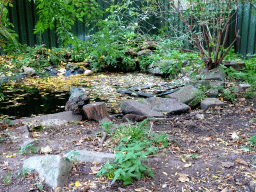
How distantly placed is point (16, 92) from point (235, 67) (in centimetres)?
577

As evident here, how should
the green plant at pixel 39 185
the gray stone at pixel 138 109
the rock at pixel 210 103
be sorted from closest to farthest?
the green plant at pixel 39 185, the gray stone at pixel 138 109, the rock at pixel 210 103

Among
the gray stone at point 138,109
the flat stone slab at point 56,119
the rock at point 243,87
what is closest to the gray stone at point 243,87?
the rock at point 243,87

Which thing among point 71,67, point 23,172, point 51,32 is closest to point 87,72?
point 71,67

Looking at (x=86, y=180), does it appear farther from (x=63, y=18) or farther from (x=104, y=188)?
(x=63, y=18)

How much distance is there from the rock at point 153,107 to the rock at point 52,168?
2343 mm

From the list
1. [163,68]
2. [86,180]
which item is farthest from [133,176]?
[163,68]

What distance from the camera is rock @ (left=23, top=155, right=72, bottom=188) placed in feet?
7.58

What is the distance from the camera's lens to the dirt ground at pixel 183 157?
2314 mm

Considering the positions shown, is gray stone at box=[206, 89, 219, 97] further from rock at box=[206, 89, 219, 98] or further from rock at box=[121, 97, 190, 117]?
rock at box=[121, 97, 190, 117]

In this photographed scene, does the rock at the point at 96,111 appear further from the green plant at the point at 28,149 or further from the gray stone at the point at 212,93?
the gray stone at the point at 212,93

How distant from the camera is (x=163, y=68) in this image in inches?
337

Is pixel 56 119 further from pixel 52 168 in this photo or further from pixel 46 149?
pixel 52 168

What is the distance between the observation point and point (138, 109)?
4734 millimetres

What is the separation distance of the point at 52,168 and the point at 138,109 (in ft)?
8.39
